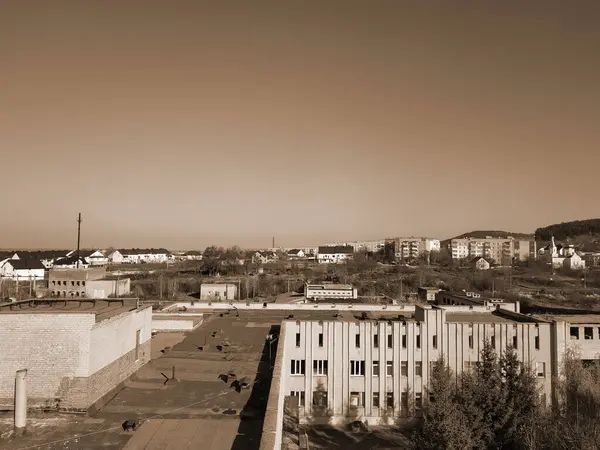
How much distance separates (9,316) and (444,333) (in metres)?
23.7

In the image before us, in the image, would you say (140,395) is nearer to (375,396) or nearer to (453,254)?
(375,396)

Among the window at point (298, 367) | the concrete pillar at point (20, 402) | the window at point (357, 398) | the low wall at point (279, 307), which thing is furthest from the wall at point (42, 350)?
the low wall at point (279, 307)

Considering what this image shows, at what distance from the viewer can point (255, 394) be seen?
42.9 feet

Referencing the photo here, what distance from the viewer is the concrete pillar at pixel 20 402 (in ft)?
31.7

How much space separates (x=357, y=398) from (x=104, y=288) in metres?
49.4

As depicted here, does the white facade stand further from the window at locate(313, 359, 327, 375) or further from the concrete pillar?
the concrete pillar

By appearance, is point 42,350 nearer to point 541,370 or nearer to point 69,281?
point 541,370

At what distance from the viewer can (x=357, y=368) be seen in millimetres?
27844

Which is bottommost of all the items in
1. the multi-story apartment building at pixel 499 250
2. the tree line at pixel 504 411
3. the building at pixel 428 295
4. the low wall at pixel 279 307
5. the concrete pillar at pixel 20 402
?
the tree line at pixel 504 411

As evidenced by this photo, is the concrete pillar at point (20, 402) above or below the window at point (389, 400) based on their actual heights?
above

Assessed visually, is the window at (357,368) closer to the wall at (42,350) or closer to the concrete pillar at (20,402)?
the wall at (42,350)

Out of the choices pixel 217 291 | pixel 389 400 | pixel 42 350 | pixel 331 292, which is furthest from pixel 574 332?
pixel 217 291

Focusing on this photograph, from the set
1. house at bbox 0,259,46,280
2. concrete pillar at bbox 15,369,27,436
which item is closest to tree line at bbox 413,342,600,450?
concrete pillar at bbox 15,369,27,436

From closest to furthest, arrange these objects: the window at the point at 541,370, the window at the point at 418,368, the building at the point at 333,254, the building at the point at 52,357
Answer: the building at the point at 52,357
the window at the point at 541,370
the window at the point at 418,368
the building at the point at 333,254
